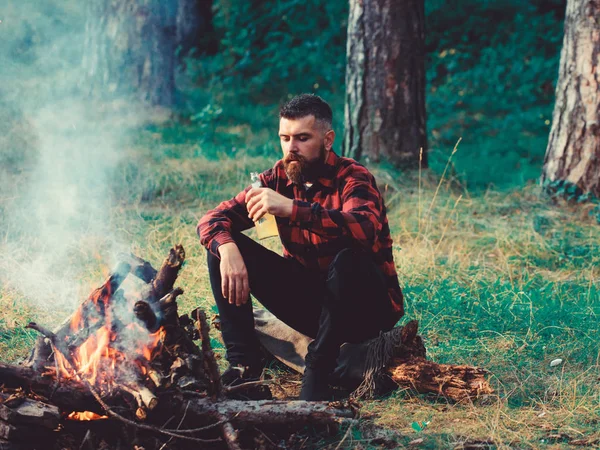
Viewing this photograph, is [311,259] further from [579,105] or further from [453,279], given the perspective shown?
[579,105]

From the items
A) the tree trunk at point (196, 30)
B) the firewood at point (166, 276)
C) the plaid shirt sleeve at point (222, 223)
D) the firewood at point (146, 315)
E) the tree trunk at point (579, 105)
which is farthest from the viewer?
the tree trunk at point (196, 30)

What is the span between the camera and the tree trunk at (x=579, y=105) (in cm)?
693

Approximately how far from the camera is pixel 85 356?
323cm

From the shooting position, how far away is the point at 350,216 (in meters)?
3.61

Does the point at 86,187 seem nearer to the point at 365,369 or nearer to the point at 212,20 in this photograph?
the point at 365,369

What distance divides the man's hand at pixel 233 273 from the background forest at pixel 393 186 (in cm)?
89

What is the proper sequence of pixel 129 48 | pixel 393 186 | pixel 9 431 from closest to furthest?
pixel 9 431 → pixel 393 186 → pixel 129 48

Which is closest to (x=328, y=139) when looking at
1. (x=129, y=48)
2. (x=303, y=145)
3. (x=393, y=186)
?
(x=303, y=145)

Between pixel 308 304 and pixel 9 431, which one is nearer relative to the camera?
pixel 9 431

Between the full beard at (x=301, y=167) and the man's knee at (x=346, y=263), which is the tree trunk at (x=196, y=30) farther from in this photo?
the man's knee at (x=346, y=263)

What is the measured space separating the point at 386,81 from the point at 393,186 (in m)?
1.13

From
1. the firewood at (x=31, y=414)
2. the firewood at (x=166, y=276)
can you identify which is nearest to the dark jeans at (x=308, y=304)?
the firewood at (x=166, y=276)

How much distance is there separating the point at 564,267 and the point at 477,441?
3.10 m

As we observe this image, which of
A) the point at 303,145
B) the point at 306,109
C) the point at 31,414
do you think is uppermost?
the point at 306,109
